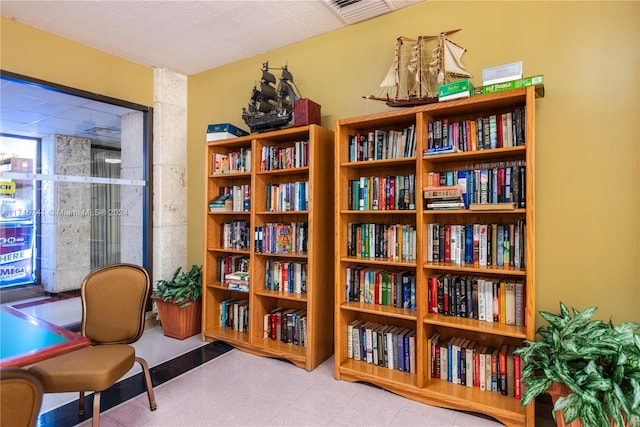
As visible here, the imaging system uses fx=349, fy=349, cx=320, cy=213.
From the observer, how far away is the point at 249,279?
3.11 metres

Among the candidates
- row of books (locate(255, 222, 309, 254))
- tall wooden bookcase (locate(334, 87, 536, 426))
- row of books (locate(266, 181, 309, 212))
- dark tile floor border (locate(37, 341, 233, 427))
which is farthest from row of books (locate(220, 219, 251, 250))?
tall wooden bookcase (locate(334, 87, 536, 426))

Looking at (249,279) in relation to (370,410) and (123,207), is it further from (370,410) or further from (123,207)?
(123,207)

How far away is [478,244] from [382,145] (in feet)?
3.23

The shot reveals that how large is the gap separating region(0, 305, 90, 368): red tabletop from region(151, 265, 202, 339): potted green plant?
1.54 meters

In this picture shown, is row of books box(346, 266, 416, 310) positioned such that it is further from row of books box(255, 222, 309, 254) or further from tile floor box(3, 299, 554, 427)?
tile floor box(3, 299, 554, 427)

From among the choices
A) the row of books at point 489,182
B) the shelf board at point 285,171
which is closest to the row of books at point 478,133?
the row of books at point 489,182

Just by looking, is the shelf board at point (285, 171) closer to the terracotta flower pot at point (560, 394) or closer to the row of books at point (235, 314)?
the row of books at point (235, 314)

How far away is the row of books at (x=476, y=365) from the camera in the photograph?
7.20ft

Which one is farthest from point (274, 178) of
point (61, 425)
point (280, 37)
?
point (61, 425)

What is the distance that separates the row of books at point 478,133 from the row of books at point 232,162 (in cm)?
168

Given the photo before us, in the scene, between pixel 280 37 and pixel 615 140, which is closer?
pixel 615 140

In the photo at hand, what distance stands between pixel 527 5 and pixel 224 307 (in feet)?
11.4

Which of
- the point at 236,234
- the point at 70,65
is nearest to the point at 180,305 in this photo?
the point at 236,234

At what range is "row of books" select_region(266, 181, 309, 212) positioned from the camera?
294 cm
